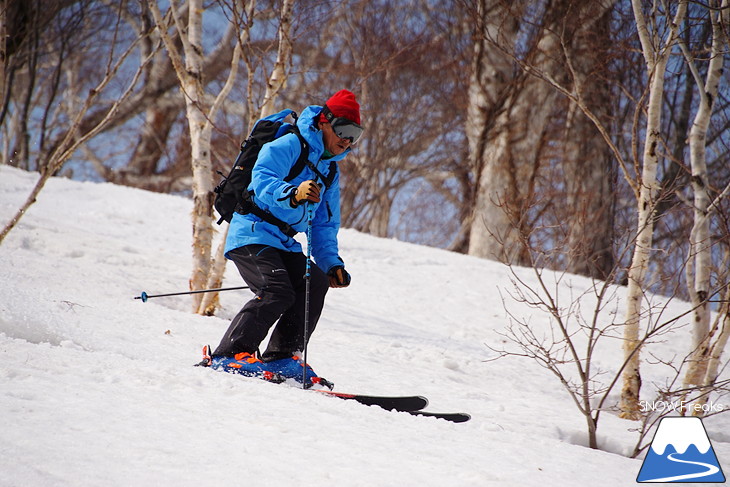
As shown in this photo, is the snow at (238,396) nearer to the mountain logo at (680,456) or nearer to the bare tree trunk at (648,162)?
the mountain logo at (680,456)

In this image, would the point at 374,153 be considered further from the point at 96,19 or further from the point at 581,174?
the point at 96,19

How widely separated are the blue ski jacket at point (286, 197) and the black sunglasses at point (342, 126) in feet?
0.27

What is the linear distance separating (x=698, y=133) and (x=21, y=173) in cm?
1103

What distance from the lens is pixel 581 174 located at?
46.2 feet

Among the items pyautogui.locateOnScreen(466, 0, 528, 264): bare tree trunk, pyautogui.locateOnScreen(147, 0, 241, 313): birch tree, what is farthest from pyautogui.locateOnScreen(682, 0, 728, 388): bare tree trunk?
pyautogui.locateOnScreen(466, 0, 528, 264): bare tree trunk

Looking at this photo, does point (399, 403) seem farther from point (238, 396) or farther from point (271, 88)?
point (271, 88)

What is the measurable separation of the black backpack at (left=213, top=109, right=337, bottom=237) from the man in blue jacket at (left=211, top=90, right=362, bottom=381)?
3cm

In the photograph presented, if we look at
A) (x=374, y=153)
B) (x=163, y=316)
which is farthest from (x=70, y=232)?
(x=374, y=153)

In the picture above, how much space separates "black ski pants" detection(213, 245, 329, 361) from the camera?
3529 millimetres

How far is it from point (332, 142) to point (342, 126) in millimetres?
115

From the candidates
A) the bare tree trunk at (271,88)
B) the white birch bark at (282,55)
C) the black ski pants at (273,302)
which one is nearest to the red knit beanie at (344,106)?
the black ski pants at (273,302)

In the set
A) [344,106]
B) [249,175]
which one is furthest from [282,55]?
[249,175]

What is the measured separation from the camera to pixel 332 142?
3689 millimetres

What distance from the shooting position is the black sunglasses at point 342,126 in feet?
11.9
